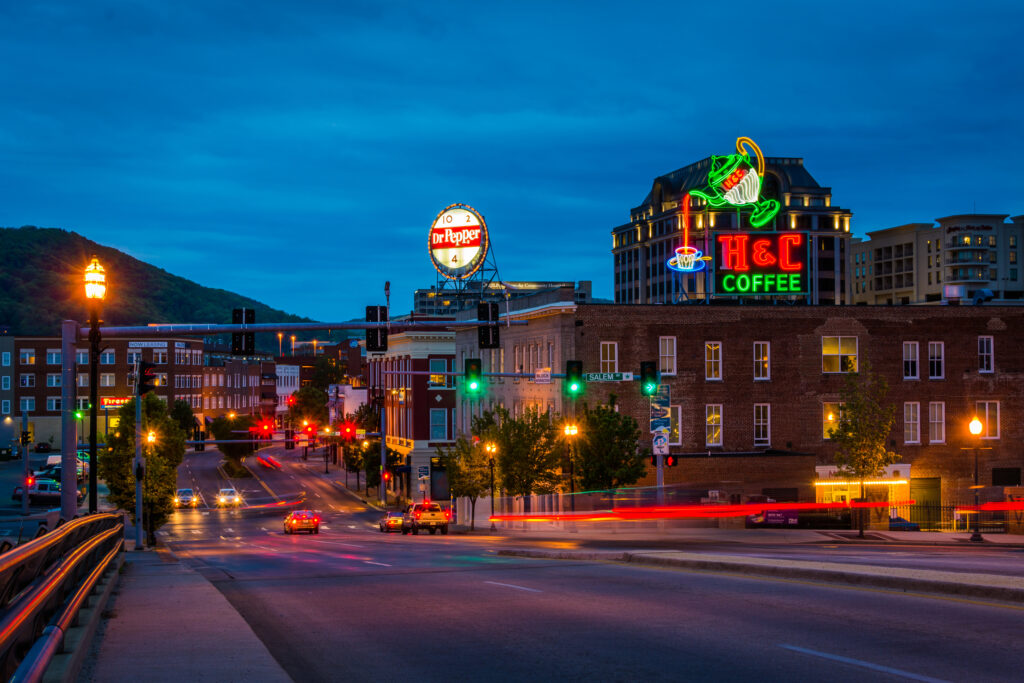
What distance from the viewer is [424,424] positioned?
294ft

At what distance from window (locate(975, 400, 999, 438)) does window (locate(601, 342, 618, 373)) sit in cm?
2130

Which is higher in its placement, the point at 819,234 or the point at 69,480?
the point at 819,234

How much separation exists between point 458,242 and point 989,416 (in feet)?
123

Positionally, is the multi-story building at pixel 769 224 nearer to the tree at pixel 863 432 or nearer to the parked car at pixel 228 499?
the parked car at pixel 228 499

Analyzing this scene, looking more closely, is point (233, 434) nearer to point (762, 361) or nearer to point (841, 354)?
point (762, 361)

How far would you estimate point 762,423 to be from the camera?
195 ft

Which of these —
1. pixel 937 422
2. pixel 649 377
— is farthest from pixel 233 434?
pixel 649 377

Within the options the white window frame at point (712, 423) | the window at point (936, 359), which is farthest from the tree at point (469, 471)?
the window at point (936, 359)

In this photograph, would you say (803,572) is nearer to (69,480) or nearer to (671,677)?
(671,677)

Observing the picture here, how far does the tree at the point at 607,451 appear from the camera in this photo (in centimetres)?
5288

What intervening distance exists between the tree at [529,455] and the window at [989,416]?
81.9 ft

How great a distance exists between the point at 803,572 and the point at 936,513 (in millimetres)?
43583

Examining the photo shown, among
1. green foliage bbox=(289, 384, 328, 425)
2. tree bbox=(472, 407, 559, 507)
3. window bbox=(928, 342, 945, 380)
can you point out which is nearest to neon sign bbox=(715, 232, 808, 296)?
window bbox=(928, 342, 945, 380)

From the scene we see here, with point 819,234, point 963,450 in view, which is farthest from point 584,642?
point 819,234
